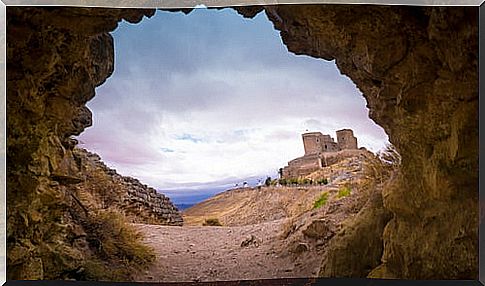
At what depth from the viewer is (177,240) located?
3.73 metres

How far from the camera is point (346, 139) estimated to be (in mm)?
3709

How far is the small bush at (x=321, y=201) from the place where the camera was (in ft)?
12.3

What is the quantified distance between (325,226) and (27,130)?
177cm

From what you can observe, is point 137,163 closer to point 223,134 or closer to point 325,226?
point 223,134

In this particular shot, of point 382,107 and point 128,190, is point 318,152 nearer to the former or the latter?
point 382,107

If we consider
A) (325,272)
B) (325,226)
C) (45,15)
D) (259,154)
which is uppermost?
(45,15)

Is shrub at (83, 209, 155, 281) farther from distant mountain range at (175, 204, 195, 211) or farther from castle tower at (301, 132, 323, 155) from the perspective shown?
castle tower at (301, 132, 323, 155)

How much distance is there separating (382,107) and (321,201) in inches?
25.9

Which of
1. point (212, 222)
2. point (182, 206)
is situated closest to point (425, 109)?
point (212, 222)

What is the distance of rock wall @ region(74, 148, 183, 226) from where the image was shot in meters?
3.71

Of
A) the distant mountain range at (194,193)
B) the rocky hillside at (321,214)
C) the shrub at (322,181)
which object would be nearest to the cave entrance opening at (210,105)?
the distant mountain range at (194,193)

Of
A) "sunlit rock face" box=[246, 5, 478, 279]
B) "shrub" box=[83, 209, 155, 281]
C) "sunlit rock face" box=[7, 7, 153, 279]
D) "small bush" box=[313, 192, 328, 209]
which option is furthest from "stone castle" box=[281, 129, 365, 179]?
"sunlit rock face" box=[7, 7, 153, 279]

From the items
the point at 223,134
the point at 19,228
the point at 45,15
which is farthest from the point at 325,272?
the point at 45,15

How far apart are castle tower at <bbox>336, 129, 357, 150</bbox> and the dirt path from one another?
59 cm
